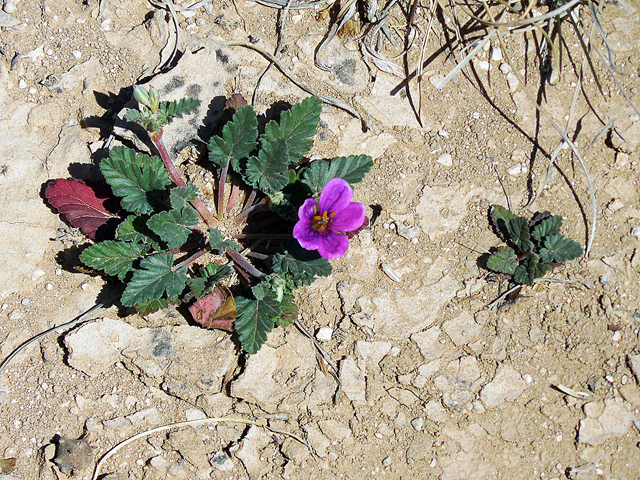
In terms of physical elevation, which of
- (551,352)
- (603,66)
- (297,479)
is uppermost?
(603,66)

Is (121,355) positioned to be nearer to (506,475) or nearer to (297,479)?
(297,479)

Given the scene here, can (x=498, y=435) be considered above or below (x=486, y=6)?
below

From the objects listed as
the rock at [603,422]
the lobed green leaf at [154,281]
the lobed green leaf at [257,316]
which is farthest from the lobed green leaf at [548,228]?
the lobed green leaf at [154,281]

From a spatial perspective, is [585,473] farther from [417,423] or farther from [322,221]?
[322,221]

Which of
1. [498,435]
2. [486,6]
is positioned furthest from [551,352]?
[486,6]

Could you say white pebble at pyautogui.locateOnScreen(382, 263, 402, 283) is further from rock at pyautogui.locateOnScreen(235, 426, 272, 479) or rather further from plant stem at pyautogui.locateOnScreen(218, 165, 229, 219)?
rock at pyautogui.locateOnScreen(235, 426, 272, 479)

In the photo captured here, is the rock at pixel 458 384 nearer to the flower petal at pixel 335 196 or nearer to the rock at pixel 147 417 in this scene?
the flower petal at pixel 335 196

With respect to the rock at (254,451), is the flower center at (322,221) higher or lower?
higher
